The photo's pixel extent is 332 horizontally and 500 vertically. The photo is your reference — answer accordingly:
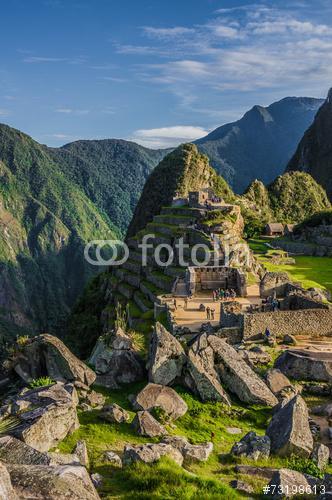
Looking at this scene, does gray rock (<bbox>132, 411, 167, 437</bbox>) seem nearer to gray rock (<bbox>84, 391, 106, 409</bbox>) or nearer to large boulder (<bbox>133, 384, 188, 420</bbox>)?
large boulder (<bbox>133, 384, 188, 420</bbox>)

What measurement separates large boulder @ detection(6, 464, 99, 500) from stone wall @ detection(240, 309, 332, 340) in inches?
478

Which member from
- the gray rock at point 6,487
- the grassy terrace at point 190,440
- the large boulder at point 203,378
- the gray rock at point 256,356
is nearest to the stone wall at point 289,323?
the gray rock at point 256,356

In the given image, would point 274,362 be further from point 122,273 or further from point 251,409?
point 122,273

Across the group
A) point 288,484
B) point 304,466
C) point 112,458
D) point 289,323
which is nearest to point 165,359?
point 112,458

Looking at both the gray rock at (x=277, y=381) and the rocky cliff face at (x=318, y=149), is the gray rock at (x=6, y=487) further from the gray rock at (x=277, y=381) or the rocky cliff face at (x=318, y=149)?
the rocky cliff face at (x=318, y=149)

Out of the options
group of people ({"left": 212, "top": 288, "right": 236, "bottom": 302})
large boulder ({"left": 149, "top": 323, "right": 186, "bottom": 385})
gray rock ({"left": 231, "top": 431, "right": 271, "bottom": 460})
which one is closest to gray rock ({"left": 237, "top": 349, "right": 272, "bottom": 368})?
large boulder ({"left": 149, "top": 323, "right": 186, "bottom": 385})

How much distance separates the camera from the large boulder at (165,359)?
12516mm

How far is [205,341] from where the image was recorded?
44.7 ft

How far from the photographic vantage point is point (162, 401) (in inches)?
447

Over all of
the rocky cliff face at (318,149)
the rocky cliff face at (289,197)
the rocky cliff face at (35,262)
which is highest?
the rocky cliff face at (318,149)

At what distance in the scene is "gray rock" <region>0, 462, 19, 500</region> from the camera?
18.5 feet

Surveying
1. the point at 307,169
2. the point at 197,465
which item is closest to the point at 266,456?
the point at 197,465

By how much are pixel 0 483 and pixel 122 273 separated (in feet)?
144

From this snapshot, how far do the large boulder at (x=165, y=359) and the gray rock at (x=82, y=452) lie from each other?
378 centimetres
